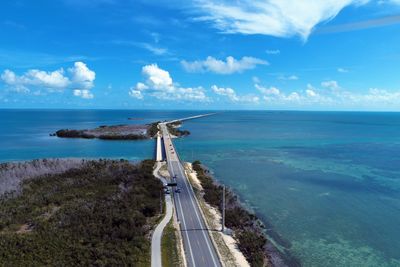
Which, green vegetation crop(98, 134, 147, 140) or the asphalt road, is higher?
green vegetation crop(98, 134, 147, 140)

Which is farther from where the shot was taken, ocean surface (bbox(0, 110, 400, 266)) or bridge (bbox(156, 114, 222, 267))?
ocean surface (bbox(0, 110, 400, 266))

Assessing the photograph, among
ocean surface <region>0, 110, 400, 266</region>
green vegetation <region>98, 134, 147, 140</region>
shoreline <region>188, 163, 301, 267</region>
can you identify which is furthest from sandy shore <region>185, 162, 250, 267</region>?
green vegetation <region>98, 134, 147, 140</region>

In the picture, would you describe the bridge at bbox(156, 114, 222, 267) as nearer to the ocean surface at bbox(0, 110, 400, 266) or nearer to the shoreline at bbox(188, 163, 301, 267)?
the shoreline at bbox(188, 163, 301, 267)

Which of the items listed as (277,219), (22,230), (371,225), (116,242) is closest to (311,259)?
(277,219)

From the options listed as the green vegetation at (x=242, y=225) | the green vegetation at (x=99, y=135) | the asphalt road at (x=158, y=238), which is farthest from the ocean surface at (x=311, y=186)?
the asphalt road at (x=158, y=238)

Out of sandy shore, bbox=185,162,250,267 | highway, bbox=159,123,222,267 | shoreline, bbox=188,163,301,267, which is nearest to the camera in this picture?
highway, bbox=159,123,222,267

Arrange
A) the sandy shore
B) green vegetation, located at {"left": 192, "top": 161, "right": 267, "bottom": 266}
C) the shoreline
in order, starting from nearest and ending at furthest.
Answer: the sandy shore < green vegetation, located at {"left": 192, "top": 161, "right": 267, "bottom": 266} < the shoreline
